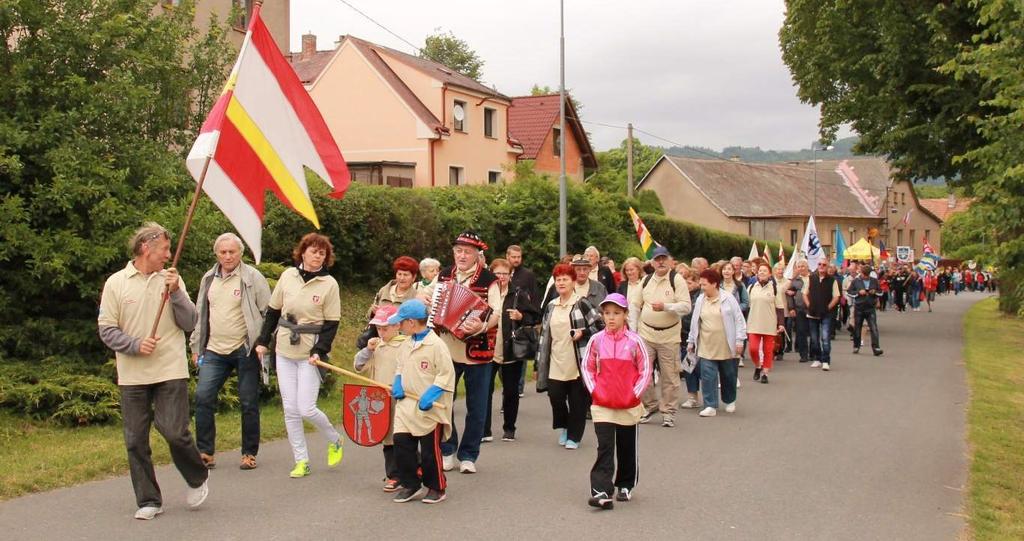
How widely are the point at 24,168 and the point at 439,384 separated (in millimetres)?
5455

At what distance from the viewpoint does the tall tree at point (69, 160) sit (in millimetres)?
10008

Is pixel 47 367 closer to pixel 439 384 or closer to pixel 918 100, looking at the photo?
pixel 439 384

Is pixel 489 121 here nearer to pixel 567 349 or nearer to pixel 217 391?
pixel 567 349

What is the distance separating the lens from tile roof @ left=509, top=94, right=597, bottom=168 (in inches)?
1870

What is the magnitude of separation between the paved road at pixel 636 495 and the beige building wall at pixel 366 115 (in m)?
28.5

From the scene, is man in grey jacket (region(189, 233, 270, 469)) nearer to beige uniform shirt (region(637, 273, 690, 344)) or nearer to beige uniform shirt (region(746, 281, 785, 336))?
beige uniform shirt (region(637, 273, 690, 344))

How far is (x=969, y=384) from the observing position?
16.2 meters

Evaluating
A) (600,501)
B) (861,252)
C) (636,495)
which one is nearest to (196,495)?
(600,501)

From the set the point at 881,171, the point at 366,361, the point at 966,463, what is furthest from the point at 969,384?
the point at 881,171

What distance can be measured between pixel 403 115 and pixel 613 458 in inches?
1294

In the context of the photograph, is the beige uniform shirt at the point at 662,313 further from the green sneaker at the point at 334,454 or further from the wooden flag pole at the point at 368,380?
the wooden flag pole at the point at 368,380

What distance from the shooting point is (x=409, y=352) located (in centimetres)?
740

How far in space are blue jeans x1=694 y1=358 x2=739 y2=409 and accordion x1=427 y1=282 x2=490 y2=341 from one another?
15.0 ft

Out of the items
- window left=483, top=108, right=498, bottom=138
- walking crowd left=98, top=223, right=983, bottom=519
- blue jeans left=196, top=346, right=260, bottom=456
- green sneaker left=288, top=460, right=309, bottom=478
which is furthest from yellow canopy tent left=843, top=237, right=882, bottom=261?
green sneaker left=288, top=460, right=309, bottom=478
